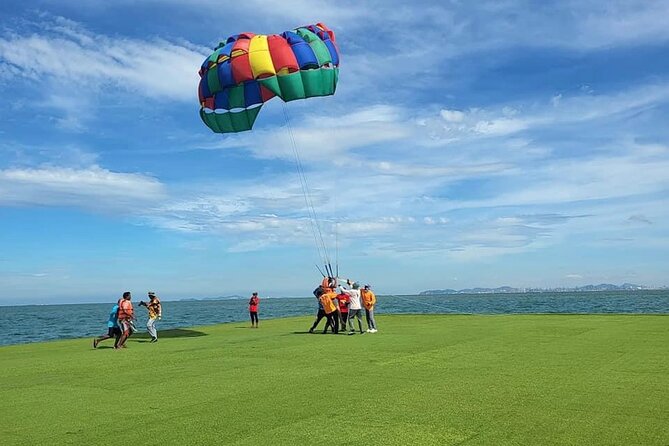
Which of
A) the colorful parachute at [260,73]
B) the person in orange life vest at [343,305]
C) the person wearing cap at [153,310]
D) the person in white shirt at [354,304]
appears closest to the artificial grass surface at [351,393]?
the person wearing cap at [153,310]

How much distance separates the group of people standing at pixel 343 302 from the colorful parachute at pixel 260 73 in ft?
18.0

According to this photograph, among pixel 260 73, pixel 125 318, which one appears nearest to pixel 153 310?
pixel 125 318

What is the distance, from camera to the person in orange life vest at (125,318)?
599 inches

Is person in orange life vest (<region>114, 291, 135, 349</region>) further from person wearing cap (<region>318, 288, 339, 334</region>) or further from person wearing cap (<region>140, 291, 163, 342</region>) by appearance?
person wearing cap (<region>318, 288, 339, 334</region>)

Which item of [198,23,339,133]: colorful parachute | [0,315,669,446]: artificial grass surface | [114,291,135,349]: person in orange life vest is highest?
[198,23,339,133]: colorful parachute

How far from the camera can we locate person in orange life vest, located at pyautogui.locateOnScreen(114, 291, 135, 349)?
15211mm

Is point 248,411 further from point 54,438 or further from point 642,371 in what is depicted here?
point 642,371

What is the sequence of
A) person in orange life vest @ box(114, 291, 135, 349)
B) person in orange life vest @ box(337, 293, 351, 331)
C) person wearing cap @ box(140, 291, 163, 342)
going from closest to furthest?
person in orange life vest @ box(114, 291, 135, 349)
person wearing cap @ box(140, 291, 163, 342)
person in orange life vest @ box(337, 293, 351, 331)

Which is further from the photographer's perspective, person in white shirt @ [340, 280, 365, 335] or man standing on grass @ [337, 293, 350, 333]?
man standing on grass @ [337, 293, 350, 333]

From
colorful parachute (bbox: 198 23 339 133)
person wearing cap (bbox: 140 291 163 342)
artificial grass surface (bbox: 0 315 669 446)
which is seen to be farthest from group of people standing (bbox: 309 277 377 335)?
colorful parachute (bbox: 198 23 339 133)

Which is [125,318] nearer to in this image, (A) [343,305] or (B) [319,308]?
(B) [319,308]

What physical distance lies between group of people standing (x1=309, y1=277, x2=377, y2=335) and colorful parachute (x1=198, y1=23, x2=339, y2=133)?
5497 millimetres

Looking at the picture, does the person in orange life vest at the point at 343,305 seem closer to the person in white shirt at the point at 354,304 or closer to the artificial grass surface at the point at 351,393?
the person in white shirt at the point at 354,304

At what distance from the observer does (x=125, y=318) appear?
15.2 m
